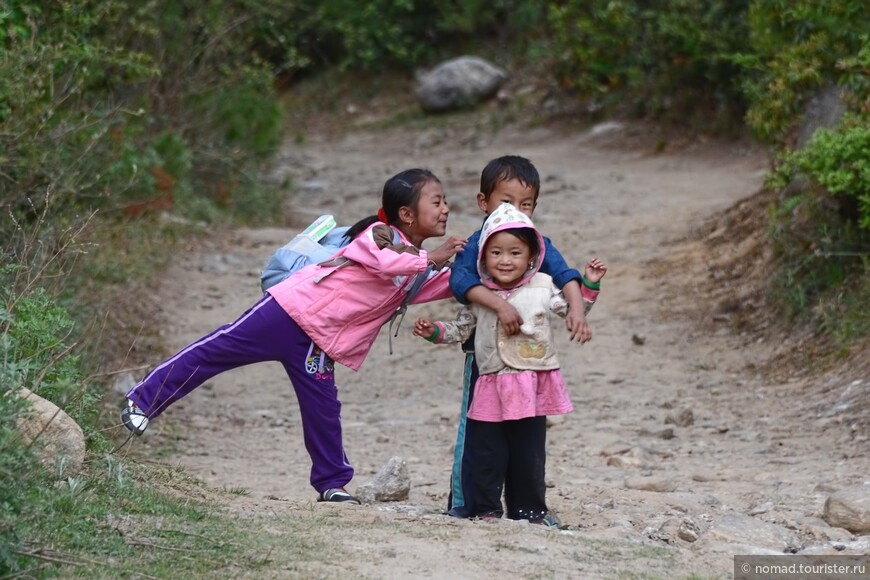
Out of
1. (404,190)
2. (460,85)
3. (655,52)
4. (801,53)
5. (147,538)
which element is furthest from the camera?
(460,85)

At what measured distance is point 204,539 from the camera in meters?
3.87

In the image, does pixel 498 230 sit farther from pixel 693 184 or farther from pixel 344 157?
pixel 344 157

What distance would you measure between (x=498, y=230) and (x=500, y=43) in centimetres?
1677

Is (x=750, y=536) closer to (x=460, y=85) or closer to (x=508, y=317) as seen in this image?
(x=508, y=317)

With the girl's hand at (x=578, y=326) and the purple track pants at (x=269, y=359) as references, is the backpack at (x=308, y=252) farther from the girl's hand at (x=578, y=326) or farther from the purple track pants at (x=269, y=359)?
the girl's hand at (x=578, y=326)

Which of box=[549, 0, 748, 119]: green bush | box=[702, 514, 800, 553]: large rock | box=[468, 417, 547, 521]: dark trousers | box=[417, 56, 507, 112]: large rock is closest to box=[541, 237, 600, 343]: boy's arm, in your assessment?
box=[468, 417, 547, 521]: dark trousers

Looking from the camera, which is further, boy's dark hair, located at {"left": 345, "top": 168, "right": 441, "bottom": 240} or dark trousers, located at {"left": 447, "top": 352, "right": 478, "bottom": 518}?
boy's dark hair, located at {"left": 345, "top": 168, "right": 441, "bottom": 240}

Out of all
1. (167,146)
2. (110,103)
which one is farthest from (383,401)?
(167,146)

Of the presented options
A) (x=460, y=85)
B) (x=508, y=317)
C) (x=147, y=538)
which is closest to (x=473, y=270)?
(x=508, y=317)

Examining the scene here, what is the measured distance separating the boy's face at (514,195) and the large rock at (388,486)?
1.19 m

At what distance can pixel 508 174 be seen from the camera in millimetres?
4750

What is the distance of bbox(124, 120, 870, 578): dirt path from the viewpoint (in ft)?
13.7

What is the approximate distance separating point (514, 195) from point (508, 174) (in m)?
0.08

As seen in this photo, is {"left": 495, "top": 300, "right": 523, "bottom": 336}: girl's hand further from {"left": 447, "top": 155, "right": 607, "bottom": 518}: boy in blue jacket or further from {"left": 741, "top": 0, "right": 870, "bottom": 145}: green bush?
{"left": 741, "top": 0, "right": 870, "bottom": 145}: green bush
